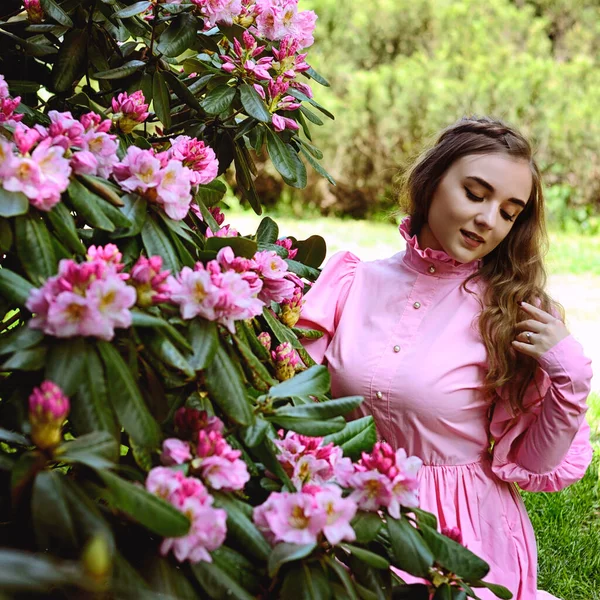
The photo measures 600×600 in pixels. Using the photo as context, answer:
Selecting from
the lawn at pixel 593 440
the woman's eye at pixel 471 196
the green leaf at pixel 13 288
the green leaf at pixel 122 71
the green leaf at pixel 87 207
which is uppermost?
the green leaf at pixel 122 71

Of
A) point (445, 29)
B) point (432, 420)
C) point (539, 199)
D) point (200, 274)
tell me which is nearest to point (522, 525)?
point (432, 420)

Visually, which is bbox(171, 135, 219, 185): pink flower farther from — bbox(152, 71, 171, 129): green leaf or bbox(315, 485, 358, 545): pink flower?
bbox(315, 485, 358, 545): pink flower

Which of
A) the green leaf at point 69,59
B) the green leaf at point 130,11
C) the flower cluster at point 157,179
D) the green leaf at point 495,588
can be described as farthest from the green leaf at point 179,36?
the green leaf at point 495,588

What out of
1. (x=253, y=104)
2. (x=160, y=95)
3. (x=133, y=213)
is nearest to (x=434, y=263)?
(x=253, y=104)

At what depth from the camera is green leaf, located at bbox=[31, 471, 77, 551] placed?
2.81 feet

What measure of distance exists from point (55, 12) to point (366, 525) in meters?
1.03

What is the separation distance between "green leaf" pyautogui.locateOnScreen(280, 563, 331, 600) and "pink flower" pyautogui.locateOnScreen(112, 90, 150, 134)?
2.66 ft

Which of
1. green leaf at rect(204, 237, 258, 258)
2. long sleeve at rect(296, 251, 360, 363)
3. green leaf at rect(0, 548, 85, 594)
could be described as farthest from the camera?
long sleeve at rect(296, 251, 360, 363)

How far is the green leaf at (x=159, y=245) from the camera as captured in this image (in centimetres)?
115

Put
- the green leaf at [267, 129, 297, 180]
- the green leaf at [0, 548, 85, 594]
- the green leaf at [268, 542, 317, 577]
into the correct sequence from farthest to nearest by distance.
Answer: the green leaf at [267, 129, 297, 180]
the green leaf at [268, 542, 317, 577]
the green leaf at [0, 548, 85, 594]

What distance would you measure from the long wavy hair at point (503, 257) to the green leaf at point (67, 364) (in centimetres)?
105

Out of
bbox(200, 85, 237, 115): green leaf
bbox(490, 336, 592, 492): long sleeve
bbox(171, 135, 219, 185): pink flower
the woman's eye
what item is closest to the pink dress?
bbox(490, 336, 592, 492): long sleeve

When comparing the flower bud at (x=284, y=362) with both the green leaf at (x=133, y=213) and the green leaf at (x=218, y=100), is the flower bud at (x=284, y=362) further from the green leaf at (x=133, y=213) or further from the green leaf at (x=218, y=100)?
the green leaf at (x=218, y=100)

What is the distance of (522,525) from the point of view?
1857mm
